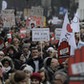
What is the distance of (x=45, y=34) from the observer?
16.1 metres

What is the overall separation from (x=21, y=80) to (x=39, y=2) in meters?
73.5

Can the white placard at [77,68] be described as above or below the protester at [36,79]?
above

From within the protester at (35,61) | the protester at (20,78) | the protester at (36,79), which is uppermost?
the protester at (20,78)

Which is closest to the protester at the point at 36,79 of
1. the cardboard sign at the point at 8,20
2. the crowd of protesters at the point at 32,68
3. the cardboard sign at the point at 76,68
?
the crowd of protesters at the point at 32,68

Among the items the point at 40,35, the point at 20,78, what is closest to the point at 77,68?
the point at 20,78

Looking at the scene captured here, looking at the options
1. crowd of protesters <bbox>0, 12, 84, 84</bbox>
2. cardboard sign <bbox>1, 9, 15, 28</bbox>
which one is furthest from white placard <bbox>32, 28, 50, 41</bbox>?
cardboard sign <bbox>1, 9, 15, 28</bbox>

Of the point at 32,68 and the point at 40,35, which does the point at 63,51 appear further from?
the point at 40,35

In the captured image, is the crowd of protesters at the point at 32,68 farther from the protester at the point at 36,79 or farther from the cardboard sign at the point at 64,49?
the cardboard sign at the point at 64,49

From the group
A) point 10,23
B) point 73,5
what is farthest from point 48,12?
point 10,23

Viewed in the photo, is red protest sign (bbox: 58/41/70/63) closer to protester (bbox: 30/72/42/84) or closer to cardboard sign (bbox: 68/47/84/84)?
protester (bbox: 30/72/42/84)

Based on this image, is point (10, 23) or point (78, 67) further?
point (10, 23)

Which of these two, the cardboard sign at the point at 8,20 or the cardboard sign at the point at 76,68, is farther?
Answer: the cardboard sign at the point at 8,20

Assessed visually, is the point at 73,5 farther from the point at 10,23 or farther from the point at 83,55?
the point at 83,55

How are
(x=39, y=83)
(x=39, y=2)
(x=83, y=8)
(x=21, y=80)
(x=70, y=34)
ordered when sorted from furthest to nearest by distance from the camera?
(x=39, y=2)
(x=83, y=8)
(x=70, y=34)
(x=39, y=83)
(x=21, y=80)
